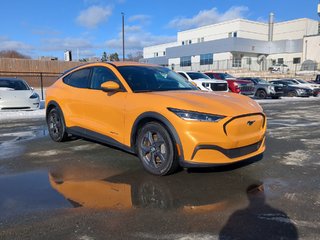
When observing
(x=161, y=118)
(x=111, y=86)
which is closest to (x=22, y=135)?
(x=111, y=86)

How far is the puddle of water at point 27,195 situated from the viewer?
3.88 m

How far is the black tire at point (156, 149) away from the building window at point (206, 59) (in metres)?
60.5

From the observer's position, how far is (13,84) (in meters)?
13.8

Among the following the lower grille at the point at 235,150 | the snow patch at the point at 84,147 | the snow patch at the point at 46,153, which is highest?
the lower grille at the point at 235,150

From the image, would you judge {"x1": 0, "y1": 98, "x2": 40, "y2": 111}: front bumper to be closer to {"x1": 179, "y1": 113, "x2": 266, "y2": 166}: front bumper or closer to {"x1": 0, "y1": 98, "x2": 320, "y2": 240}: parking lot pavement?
{"x1": 0, "y1": 98, "x2": 320, "y2": 240}: parking lot pavement

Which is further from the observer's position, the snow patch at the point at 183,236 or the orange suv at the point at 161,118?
the orange suv at the point at 161,118

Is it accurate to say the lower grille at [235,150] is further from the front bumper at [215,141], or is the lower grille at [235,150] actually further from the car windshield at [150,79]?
the car windshield at [150,79]

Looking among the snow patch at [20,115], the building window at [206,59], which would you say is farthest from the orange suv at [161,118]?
the building window at [206,59]

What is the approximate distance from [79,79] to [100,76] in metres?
0.75

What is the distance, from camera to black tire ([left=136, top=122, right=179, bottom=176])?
187 inches

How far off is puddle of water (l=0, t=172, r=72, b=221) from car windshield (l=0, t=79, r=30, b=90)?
943 centimetres

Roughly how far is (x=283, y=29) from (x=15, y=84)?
213 feet

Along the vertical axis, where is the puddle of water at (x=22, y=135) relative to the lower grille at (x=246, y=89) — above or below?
below

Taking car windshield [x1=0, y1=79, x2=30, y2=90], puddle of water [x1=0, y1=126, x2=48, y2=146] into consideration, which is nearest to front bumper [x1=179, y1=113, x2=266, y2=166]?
puddle of water [x1=0, y1=126, x2=48, y2=146]
